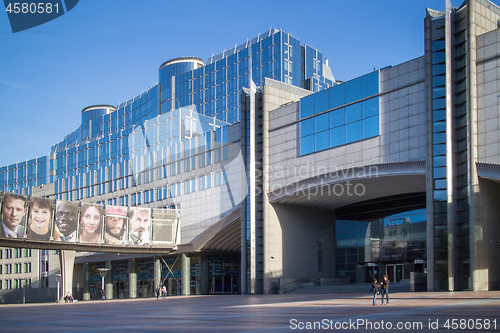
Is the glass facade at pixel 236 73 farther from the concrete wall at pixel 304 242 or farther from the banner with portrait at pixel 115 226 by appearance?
the concrete wall at pixel 304 242

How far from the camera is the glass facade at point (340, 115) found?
1725 inches

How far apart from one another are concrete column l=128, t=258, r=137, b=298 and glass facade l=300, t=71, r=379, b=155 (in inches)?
1388

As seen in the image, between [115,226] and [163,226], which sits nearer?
[115,226]

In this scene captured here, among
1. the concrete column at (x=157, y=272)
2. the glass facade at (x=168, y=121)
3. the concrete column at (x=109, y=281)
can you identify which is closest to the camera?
the concrete column at (x=157, y=272)

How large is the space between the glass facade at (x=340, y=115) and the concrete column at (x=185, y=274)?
24561 millimetres

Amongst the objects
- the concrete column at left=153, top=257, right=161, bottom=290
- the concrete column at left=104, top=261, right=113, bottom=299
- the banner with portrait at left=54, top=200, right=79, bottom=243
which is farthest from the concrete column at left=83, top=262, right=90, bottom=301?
the banner with portrait at left=54, top=200, right=79, bottom=243

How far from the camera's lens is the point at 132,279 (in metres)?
73.1

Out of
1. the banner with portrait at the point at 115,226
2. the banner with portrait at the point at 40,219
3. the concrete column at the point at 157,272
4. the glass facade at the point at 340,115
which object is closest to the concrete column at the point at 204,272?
the concrete column at the point at 157,272

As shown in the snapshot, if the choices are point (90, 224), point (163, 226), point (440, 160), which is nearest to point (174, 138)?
point (163, 226)

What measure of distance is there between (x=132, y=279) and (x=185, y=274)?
1115 cm

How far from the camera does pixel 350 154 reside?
4484 centimetres

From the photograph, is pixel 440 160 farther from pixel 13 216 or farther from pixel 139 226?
pixel 13 216

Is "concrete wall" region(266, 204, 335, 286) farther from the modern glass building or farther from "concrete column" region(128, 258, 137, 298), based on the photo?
"concrete column" region(128, 258, 137, 298)

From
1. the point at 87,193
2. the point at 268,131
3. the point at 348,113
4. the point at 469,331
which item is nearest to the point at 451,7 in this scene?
the point at 348,113
